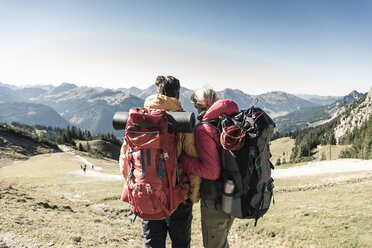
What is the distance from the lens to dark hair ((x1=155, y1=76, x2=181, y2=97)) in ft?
14.0

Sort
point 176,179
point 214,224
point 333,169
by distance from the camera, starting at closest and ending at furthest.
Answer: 1. point 176,179
2. point 214,224
3. point 333,169

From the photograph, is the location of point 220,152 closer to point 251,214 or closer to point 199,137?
point 199,137

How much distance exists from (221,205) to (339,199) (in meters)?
12.2

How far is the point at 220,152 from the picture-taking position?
424 centimetres

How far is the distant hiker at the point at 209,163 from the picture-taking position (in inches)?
159

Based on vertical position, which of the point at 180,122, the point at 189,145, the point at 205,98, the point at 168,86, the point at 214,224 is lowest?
the point at 214,224

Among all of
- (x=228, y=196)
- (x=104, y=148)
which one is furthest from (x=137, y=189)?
(x=104, y=148)

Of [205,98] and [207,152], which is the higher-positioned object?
[205,98]

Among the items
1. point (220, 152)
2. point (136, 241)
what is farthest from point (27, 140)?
point (220, 152)

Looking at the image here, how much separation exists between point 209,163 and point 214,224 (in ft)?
5.05

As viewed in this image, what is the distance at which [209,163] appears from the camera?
4.01 meters

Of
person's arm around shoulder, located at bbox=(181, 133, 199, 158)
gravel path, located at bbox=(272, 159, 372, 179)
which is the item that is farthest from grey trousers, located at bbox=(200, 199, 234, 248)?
gravel path, located at bbox=(272, 159, 372, 179)

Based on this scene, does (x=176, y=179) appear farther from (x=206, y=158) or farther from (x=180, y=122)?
(x=180, y=122)

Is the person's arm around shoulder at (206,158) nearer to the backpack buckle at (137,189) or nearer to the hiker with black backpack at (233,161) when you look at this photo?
the hiker with black backpack at (233,161)
